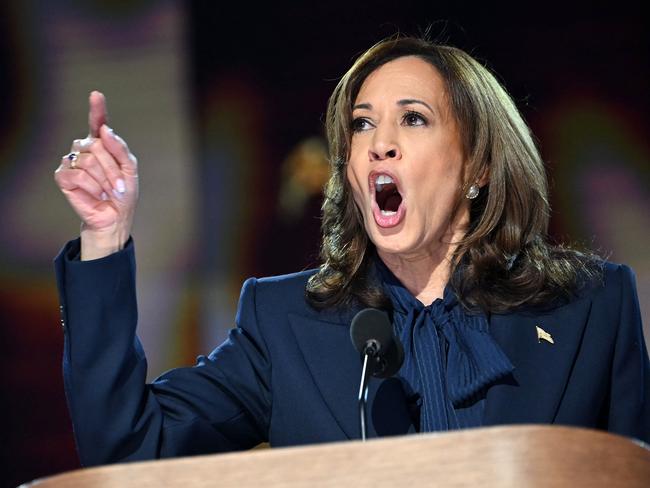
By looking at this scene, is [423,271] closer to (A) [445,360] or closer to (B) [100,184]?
(A) [445,360]

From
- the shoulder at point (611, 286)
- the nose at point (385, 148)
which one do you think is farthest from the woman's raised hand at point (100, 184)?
the shoulder at point (611, 286)

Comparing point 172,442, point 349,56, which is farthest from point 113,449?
point 349,56

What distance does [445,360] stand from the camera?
2.05 m

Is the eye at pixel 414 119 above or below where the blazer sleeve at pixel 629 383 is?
above

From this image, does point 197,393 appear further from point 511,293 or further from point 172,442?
point 511,293

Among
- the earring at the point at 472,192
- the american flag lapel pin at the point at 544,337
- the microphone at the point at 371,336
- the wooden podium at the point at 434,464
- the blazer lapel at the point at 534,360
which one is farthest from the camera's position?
the earring at the point at 472,192

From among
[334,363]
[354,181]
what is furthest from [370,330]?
[354,181]

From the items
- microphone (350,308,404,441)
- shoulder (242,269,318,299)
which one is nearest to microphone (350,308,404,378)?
microphone (350,308,404,441)

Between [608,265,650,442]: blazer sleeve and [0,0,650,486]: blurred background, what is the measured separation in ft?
3.99

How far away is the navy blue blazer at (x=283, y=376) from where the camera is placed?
5.82 ft

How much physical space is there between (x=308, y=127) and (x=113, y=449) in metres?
1.82

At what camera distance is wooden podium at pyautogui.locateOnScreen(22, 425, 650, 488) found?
111cm

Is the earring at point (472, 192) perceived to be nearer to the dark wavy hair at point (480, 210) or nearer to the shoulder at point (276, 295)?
the dark wavy hair at point (480, 210)

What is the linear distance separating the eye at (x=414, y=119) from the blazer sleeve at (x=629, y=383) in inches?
22.3
